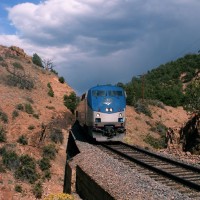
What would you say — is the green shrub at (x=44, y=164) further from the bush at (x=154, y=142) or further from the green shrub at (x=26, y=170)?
the bush at (x=154, y=142)

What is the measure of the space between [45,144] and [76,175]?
15.0 m

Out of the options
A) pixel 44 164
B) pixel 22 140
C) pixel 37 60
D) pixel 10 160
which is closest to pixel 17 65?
pixel 37 60

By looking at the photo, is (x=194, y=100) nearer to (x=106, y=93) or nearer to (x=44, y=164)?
(x=106, y=93)

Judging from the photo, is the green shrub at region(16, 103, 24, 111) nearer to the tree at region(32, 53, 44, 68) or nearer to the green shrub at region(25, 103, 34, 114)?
the green shrub at region(25, 103, 34, 114)

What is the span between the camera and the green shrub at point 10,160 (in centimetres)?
2489

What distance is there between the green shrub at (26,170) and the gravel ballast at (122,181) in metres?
9.11

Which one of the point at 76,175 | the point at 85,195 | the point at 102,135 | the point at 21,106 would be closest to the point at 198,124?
the point at 102,135

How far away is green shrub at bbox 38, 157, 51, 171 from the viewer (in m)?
26.1

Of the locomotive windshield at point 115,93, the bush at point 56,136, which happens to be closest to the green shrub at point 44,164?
the bush at point 56,136

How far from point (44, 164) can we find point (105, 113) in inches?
288

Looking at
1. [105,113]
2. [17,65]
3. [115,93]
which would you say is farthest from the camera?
[17,65]

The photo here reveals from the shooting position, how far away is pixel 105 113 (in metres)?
21.9

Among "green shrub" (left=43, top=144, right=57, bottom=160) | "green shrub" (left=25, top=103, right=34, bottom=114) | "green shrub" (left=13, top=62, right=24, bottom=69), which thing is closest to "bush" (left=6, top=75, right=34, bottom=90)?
"green shrub" (left=13, top=62, right=24, bottom=69)

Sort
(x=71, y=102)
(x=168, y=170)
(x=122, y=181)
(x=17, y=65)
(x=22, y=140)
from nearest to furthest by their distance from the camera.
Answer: (x=122, y=181), (x=168, y=170), (x=22, y=140), (x=71, y=102), (x=17, y=65)
